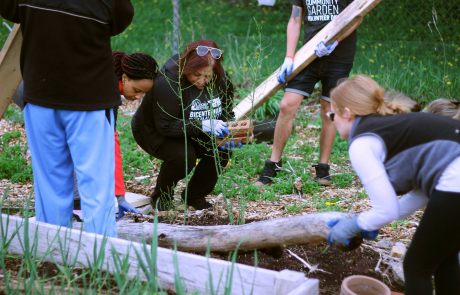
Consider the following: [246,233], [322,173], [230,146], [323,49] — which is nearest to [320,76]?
[323,49]

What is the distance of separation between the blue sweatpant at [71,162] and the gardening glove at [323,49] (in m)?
2.09

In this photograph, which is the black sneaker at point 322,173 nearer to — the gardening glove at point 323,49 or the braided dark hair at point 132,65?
the gardening glove at point 323,49

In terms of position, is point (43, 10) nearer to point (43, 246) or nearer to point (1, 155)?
point (43, 246)

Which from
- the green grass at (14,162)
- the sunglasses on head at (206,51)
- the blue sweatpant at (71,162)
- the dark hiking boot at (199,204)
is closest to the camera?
the blue sweatpant at (71,162)

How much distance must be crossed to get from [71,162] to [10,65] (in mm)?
693

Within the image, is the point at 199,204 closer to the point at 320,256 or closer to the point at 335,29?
the point at 320,256

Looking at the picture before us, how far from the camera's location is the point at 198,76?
412cm

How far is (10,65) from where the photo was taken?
Answer: 354 centimetres

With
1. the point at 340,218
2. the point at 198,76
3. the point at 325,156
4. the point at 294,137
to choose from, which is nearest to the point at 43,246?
the point at 340,218

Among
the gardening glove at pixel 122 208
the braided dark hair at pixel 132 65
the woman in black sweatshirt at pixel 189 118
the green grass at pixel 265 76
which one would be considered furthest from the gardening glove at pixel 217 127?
the gardening glove at pixel 122 208

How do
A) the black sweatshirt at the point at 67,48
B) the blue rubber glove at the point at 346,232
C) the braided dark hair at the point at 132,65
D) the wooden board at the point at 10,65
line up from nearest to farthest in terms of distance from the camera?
the blue rubber glove at the point at 346,232
the black sweatshirt at the point at 67,48
the wooden board at the point at 10,65
the braided dark hair at the point at 132,65

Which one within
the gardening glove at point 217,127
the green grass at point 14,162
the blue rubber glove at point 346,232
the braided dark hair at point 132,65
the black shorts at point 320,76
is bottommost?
the green grass at point 14,162

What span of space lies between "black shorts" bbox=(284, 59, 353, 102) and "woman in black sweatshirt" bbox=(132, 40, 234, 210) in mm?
777

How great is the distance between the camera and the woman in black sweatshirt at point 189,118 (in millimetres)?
4082
